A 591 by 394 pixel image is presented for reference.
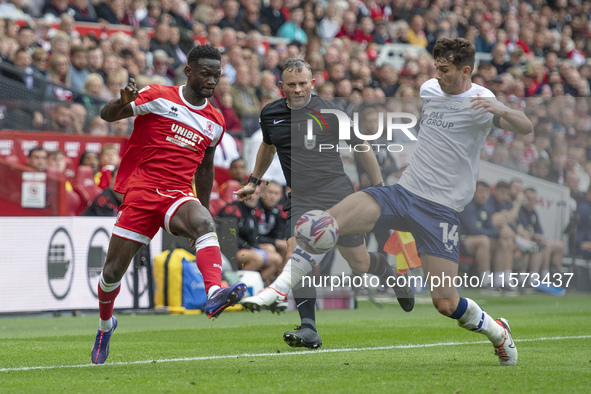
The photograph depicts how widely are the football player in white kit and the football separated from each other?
0.07 meters

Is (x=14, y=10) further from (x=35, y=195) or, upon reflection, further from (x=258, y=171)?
(x=258, y=171)

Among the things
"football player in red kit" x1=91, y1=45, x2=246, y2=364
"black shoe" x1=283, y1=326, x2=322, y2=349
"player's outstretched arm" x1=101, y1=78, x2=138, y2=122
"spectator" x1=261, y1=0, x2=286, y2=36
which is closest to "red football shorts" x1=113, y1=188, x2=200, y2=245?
"football player in red kit" x1=91, y1=45, x2=246, y2=364

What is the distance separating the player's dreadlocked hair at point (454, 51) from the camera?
623cm

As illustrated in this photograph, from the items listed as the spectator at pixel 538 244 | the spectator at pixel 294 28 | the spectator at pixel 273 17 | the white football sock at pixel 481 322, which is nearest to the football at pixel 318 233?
the white football sock at pixel 481 322

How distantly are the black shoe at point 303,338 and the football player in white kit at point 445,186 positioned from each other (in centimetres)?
134

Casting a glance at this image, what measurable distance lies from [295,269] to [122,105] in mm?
1660

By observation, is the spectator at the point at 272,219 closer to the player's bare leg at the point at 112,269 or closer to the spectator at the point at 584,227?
the spectator at the point at 584,227

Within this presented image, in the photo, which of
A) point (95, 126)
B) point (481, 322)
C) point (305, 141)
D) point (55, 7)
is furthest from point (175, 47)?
point (481, 322)

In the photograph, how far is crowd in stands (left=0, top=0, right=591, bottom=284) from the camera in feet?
39.0

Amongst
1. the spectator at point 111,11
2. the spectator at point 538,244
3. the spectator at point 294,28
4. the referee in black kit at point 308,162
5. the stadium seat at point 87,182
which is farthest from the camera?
the spectator at point 294,28

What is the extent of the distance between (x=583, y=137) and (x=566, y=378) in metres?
7.13

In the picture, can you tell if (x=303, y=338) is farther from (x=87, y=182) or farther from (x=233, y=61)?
(x=233, y=61)

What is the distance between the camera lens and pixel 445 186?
20.9 ft

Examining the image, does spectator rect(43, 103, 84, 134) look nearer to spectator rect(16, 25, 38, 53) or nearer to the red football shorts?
spectator rect(16, 25, 38, 53)
